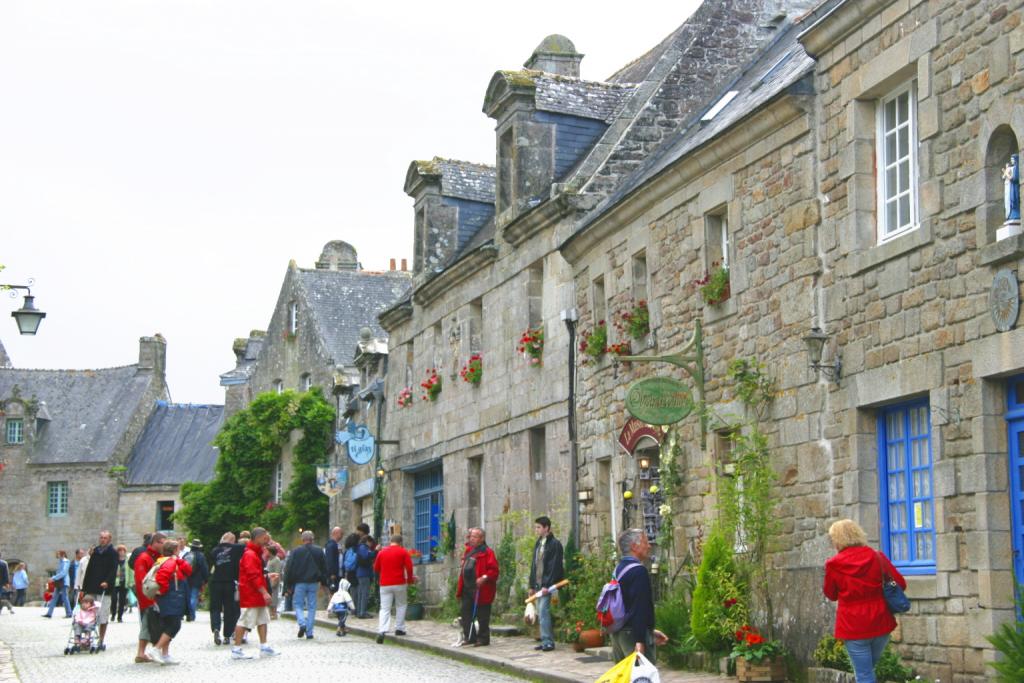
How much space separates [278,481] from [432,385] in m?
14.3

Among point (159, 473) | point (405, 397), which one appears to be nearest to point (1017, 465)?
point (405, 397)

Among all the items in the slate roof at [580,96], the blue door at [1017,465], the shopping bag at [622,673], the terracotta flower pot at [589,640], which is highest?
the slate roof at [580,96]

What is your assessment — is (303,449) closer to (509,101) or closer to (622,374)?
(509,101)

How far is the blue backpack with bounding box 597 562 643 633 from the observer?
1034 centimetres

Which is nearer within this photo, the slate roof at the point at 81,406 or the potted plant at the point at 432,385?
the potted plant at the point at 432,385

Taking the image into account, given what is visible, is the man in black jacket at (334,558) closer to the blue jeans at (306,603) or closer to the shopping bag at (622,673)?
the blue jeans at (306,603)

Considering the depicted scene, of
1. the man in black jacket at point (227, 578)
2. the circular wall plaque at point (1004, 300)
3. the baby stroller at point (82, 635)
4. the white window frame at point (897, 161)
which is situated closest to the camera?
the circular wall plaque at point (1004, 300)

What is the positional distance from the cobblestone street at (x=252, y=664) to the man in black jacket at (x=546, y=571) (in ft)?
3.84

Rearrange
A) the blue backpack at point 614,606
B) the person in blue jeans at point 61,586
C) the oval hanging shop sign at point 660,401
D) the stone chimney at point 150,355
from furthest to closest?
the stone chimney at point 150,355 → the person in blue jeans at point 61,586 → the oval hanging shop sign at point 660,401 → the blue backpack at point 614,606

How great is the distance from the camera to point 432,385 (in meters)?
26.7

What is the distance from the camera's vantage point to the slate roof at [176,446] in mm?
60375

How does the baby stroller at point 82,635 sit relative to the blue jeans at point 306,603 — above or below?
below

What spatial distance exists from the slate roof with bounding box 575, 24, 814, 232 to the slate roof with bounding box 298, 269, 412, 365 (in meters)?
20.1

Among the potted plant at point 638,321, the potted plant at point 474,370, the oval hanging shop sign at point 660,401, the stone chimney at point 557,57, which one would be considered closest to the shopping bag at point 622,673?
the oval hanging shop sign at point 660,401
